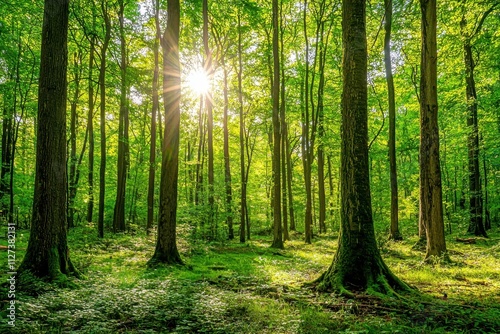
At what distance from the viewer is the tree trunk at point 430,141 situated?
8.48 metres

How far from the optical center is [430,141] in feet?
28.7

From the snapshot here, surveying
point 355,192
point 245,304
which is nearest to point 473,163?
point 355,192

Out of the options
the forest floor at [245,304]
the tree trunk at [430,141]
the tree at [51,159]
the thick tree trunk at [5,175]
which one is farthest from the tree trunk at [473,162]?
the thick tree trunk at [5,175]

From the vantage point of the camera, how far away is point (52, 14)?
6.44 metres

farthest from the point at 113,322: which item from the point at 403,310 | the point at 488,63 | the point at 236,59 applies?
the point at 488,63

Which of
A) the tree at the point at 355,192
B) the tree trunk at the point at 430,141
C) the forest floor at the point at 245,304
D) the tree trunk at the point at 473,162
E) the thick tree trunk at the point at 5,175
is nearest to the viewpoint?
the forest floor at the point at 245,304

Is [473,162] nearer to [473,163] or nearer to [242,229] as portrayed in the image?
[473,163]

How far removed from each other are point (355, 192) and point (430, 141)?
4715 millimetres

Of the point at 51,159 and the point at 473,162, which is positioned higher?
the point at 473,162

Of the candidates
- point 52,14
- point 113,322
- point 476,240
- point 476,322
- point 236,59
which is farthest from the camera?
point 236,59

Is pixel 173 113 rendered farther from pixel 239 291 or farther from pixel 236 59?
pixel 236 59

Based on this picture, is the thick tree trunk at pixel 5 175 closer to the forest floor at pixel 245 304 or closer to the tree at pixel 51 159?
the forest floor at pixel 245 304

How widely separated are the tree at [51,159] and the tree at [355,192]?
5418 millimetres

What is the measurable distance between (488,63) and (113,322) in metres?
19.5
